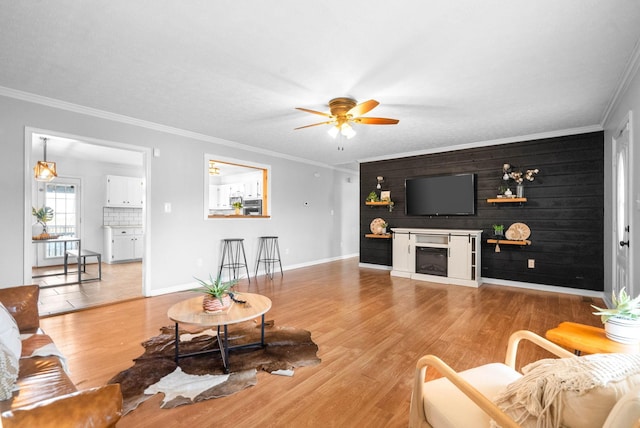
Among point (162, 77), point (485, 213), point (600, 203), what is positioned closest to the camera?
point (162, 77)

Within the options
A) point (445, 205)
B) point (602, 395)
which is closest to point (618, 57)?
point (602, 395)

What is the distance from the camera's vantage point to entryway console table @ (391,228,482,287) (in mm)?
5184

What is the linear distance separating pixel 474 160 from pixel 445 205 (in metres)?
0.96

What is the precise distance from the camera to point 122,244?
7480 millimetres

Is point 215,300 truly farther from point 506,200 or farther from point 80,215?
point 80,215

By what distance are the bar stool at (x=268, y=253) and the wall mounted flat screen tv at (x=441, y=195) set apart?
2.85 meters

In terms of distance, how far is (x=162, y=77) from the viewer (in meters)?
2.96

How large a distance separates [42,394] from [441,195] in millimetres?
5896

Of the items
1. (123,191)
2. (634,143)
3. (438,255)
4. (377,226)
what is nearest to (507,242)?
(438,255)

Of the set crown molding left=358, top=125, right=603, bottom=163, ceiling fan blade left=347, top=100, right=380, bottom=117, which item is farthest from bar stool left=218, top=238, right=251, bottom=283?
crown molding left=358, top=125, right=603, bottom=163

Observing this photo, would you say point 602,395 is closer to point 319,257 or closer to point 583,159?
point 583,159

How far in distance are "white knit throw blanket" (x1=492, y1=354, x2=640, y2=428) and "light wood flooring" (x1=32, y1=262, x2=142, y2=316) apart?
470 cm

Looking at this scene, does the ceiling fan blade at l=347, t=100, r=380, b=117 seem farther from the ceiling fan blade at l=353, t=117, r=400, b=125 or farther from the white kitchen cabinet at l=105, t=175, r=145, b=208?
the white kitchen cabinet at l=105, t=175, r=145, b=208

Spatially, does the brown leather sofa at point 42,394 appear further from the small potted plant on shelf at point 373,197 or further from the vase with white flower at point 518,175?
the vase with white flower at point 518,175
